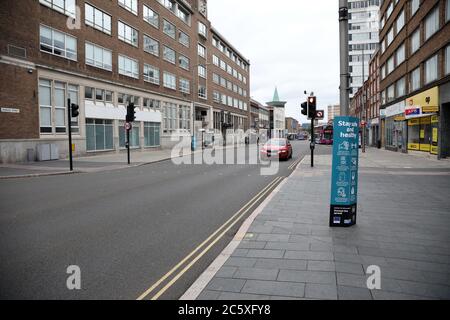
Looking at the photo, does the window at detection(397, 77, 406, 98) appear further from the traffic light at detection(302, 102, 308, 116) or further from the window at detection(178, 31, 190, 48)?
the window at detection(178, 31, 190, 48)

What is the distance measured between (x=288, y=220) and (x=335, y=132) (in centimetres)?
207

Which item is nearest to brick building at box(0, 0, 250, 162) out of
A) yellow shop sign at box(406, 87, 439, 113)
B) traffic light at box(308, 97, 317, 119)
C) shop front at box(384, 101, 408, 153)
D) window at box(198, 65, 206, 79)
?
window at box(198, 65, 206, 79)

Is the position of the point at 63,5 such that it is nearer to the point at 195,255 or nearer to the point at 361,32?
the point at 195,255

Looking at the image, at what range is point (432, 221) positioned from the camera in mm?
7590

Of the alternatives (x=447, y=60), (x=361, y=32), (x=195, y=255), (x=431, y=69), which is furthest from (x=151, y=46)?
(x=361, y=32)

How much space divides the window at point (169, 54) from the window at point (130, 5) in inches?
299

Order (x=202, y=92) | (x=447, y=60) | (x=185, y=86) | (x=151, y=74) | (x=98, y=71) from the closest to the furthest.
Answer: (x=447, y=60), (x=98, y=71), (x=151, y=74), (x=185, y=86), (x=202, y=92)

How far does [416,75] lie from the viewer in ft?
102

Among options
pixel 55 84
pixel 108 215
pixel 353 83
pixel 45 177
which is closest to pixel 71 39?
pixel 55 84

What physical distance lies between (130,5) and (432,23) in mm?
27052

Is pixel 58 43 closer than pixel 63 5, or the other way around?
pixel 58 43

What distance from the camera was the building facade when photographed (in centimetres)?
2458

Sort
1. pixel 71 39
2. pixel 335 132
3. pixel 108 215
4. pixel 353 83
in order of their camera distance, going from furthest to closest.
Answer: pixel 353 83, pixel 71 39, pixel 108 215, pixel 335 132
